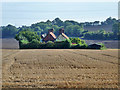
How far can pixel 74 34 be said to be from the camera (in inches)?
5886

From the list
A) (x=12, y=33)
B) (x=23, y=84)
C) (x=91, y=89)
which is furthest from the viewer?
(x=12, y=33)

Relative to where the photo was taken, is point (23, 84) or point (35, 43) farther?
point (35, 43)

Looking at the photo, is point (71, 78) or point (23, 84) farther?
point (71, 78)

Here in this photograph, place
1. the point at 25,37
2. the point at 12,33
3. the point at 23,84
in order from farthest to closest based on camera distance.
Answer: the point at 12,33, the point at 25,37, the point at 23,84

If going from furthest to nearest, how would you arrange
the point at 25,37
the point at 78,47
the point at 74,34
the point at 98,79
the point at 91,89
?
the point at 74,34, the point at 25,37, the point at 78,47, the point at 98,79, the point at 91,89

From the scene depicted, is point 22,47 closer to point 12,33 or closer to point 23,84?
point 23,84

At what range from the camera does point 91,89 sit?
13.8 meters

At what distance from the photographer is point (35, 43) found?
65812mm

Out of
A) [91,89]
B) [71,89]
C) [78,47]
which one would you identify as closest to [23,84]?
[71,89]

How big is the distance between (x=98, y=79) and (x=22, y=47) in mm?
50221

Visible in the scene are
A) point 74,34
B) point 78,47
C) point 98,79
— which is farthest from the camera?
point 74,34

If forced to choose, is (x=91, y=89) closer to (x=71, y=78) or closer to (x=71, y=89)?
(x=71, y=89)

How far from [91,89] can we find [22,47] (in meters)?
53.2

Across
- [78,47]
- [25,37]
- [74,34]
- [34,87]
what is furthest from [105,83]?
[74,34]
